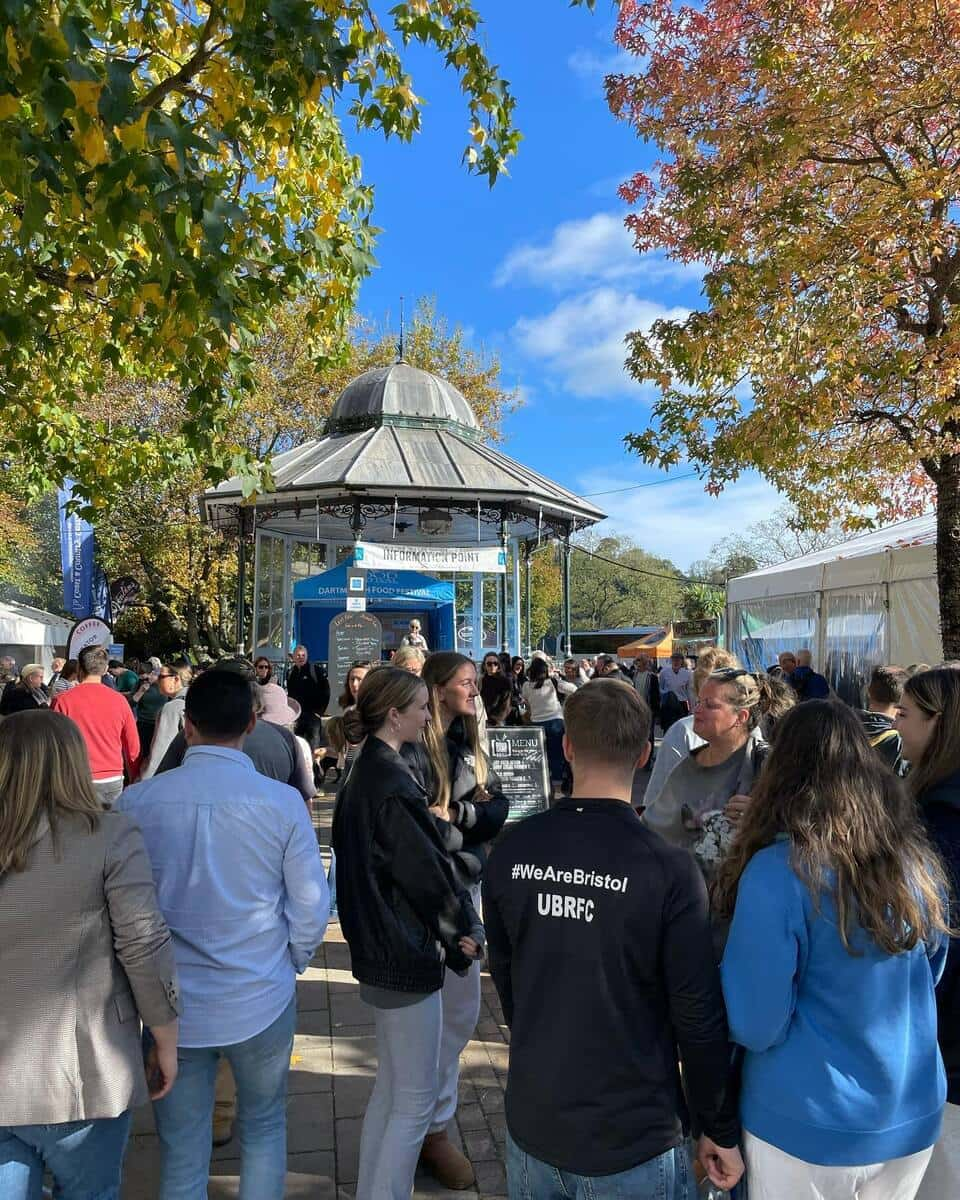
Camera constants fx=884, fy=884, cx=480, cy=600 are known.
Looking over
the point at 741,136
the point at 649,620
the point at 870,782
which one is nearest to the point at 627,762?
the point at 870,782

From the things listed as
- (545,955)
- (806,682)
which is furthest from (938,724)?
(806,682)

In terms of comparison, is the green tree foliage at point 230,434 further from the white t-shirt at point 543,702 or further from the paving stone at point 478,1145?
the paving stone at point 478,1145

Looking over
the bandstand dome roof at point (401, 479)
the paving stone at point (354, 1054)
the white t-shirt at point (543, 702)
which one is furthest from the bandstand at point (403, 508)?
the paving stone at point (354, 1054)

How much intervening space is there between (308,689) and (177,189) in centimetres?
1035

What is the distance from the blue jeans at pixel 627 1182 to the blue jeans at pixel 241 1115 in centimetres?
93

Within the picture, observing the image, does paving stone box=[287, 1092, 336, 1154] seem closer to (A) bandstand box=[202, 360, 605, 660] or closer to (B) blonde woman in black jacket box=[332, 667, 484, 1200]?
(B) blonde woman in black jacket box=[332, 667, 484, 1200]

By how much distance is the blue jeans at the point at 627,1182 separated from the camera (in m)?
1.88

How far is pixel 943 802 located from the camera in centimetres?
232

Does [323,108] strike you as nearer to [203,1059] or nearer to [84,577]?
[203,1059]

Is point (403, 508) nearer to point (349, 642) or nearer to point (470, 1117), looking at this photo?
point (349, 642)

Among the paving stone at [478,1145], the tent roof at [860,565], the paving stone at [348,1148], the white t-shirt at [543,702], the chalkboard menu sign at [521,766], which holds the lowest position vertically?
the paving stone at [478,1145]

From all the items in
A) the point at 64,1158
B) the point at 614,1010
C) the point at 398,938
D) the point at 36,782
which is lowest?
the point at 64,1158

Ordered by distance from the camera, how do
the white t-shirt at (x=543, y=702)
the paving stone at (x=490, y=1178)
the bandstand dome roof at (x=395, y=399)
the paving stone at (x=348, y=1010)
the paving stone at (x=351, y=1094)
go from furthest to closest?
1. the bandstand dome roof at (x=395, y=399)
2. the white t-shirt at (x=543, y=702)
3. the paving stone at (x=348, y=1010)
4. the paving stone at (x=351, y=1094)
5. the paving stone at (x=490, y=1178)

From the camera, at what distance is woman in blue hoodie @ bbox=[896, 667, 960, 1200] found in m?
2.13
